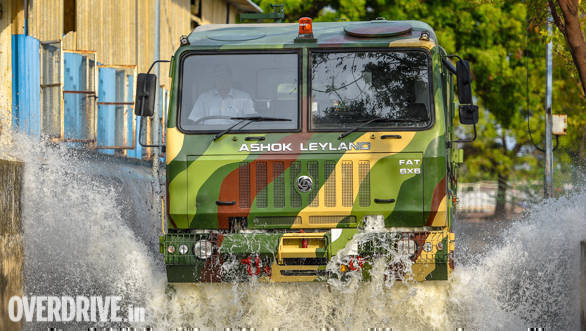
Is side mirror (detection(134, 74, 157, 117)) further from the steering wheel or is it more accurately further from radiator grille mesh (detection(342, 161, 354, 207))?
radiator grille mesh (detection(342, 161, 354, 207))

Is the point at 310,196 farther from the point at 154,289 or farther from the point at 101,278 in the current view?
the point at 101,278

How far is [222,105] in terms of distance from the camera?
31.5 feet

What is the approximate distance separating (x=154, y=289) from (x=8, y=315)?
1455 millimetres

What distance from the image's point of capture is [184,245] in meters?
9.22

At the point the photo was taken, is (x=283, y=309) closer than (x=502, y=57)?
Yes

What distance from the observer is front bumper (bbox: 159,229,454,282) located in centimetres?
909

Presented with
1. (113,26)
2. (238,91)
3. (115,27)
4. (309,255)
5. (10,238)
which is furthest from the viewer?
(115,27)

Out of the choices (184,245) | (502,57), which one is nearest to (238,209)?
(184,245)

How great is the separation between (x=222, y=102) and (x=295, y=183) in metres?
1.10

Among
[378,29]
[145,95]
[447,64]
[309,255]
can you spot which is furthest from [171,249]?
[447,64]

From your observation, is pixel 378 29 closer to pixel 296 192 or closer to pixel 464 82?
pixel 464 82

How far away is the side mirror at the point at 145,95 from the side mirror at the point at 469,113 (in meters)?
3.13

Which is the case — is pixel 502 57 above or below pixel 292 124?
above

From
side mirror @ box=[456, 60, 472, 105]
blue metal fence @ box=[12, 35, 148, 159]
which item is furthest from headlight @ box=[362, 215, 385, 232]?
blue metal fence @ box=[12, 35, 148, 159]
